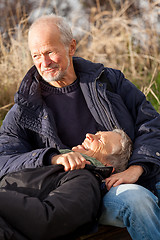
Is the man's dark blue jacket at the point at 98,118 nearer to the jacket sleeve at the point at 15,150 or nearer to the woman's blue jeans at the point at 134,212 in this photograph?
the jacket sleeve at the point at 15,150

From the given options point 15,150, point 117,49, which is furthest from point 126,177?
point 117,49

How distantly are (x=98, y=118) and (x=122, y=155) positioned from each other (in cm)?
42

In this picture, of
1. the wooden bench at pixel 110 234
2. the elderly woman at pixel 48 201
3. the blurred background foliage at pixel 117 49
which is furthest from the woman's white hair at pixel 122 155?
the blurred background foliage at pixel 117 49

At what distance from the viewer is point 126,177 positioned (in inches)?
115

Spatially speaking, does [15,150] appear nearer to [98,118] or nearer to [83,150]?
[83,150]

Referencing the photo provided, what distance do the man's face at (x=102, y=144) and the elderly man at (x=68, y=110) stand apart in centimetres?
17

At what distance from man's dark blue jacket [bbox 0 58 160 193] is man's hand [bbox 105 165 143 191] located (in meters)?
0.07

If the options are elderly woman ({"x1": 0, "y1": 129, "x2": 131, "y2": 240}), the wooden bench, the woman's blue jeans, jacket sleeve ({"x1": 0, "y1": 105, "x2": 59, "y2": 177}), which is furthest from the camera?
jacket sleeve ({"x1": 0, "y1": 105, "x2": 59, "y2": 177})

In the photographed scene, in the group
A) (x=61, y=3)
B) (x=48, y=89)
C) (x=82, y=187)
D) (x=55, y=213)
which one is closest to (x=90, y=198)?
(x=82, y=187)

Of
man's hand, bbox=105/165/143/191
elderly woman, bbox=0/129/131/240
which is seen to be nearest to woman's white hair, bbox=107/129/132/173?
man's hand, bbox=105/165/143/191

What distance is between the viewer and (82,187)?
97.0 inches

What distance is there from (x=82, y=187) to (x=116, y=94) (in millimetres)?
1205

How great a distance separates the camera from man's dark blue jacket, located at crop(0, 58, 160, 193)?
316 centimetres

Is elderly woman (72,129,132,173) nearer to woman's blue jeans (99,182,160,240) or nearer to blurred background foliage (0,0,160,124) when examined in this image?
woman's blue jeans (99,182,160,240)
